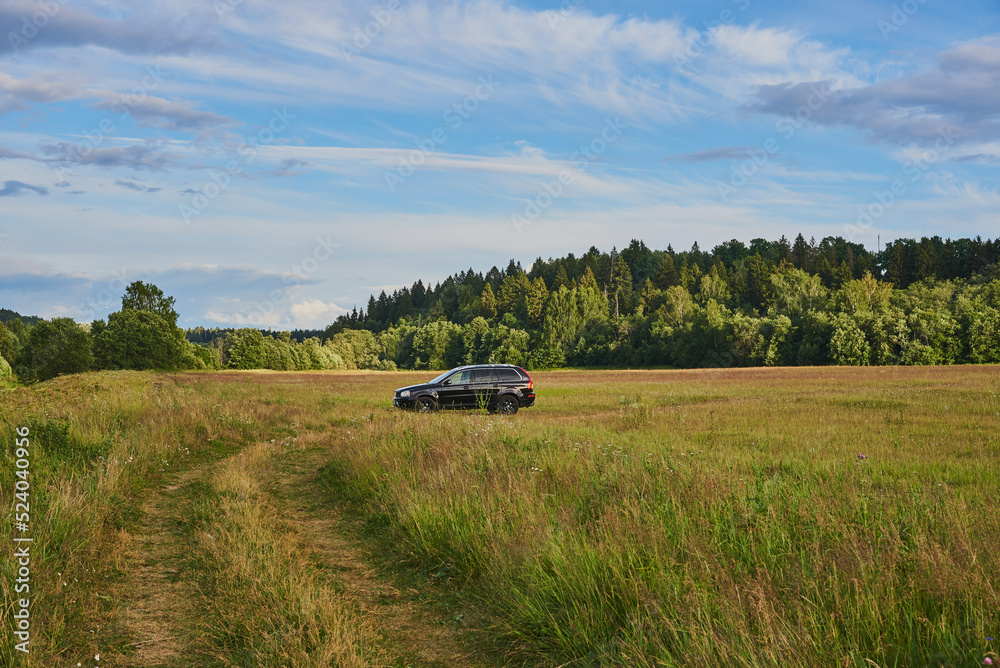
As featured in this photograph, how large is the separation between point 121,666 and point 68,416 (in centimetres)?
1108

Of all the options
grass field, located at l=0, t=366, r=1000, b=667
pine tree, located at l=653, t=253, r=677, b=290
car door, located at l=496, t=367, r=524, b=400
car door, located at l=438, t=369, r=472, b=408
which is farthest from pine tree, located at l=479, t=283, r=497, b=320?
grass field, located at l=0, t=366, r=1000, b=667

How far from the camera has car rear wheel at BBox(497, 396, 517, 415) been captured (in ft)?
79.9

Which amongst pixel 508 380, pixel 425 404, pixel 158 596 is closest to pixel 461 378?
pixel 425 404

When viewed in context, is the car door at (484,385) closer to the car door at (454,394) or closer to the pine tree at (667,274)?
the car door at (454,394)

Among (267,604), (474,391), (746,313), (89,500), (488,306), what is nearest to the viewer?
(267,604)

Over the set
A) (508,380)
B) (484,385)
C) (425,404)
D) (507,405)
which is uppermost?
(508,380)

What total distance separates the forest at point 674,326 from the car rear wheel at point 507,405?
209 feet

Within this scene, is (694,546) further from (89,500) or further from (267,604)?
(89,500)

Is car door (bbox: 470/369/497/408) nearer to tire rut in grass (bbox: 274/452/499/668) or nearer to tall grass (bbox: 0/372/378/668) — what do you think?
tall grass (bbox: 0/372/378/668)

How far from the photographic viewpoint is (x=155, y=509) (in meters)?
8.95

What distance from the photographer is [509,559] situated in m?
5.72

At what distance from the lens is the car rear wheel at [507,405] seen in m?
24.4

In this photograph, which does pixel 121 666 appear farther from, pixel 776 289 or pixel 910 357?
pixel 776 289

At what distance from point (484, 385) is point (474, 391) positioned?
0.46 m
